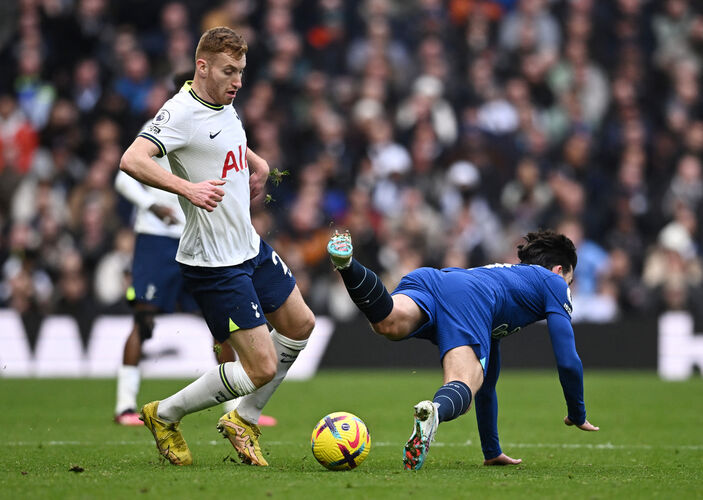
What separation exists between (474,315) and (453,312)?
0.13 metres

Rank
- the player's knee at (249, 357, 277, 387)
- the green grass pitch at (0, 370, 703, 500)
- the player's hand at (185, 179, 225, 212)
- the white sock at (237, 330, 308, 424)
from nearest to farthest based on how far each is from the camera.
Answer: the green grass pitch at (0, 370, 703, 500) < the player's hand at (185, 179, 225, 212) < the player's knee at (249, 357, 277, 387) < the white sock at (237, 330, 308, 424)

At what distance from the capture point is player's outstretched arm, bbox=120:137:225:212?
6.22 metres

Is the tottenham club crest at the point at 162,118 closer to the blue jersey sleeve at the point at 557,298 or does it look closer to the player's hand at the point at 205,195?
the player's hand at the point at 205,195

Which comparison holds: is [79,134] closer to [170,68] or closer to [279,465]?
[170,68]

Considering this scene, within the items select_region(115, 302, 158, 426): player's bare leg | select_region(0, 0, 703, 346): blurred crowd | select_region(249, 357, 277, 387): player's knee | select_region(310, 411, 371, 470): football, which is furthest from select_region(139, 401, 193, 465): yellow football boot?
select_region(0, 0, 703, 346): blurred crowd

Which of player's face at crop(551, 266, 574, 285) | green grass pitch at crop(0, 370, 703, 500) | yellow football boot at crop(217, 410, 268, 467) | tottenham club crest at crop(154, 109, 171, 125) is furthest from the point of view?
player's face at crop(551, 266, 574, 285)

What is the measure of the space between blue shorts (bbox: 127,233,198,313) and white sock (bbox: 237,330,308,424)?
107 inches

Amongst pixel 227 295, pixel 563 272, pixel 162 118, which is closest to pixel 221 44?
pixel 162 118

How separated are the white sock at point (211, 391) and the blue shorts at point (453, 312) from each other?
45.1 inches

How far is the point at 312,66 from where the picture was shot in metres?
18.0

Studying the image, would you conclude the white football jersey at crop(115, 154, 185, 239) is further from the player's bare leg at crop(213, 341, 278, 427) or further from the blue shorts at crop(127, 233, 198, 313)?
the player's bare leg at crop(213, 341, 278, 427)

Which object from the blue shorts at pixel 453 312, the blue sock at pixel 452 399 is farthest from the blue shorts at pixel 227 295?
the blue sock at pixel 452 399

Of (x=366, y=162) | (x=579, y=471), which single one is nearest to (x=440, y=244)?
(x=366, y=162)

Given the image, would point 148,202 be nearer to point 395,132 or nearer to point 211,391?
point 211,391
